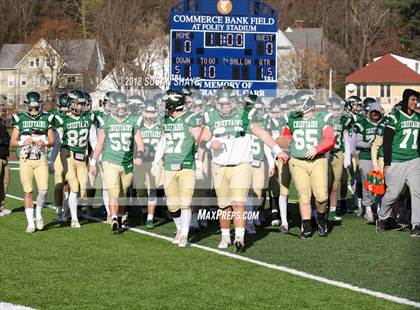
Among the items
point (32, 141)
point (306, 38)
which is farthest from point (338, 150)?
point (306, 38)

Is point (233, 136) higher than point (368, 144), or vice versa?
point (233, 136)

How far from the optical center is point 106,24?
5609cm

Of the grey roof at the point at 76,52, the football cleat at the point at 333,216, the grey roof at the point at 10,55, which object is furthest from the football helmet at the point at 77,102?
the grey roof at the point at 10,55

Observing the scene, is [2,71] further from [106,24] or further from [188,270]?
[188,270]

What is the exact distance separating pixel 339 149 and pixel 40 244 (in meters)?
4.93

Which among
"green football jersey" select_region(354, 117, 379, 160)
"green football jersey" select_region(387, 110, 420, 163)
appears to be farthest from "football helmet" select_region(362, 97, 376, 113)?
"green football jersey" select_region(387, 110, 420, 163)

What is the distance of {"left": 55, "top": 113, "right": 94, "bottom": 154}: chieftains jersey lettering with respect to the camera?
38.6 ft

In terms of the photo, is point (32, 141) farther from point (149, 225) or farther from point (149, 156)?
point (149, 225)

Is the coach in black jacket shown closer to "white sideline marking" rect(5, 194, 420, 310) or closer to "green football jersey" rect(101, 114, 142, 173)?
"green football jersey" rect(101, 114, 142, 173)

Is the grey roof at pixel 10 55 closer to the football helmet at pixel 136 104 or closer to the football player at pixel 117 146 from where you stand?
the football helmet at pixel 136 104

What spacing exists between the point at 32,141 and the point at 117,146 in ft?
3.95

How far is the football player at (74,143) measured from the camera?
463 inches

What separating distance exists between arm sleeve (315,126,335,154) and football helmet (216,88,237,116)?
1353mm

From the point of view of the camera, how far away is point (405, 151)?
10.5 metres
